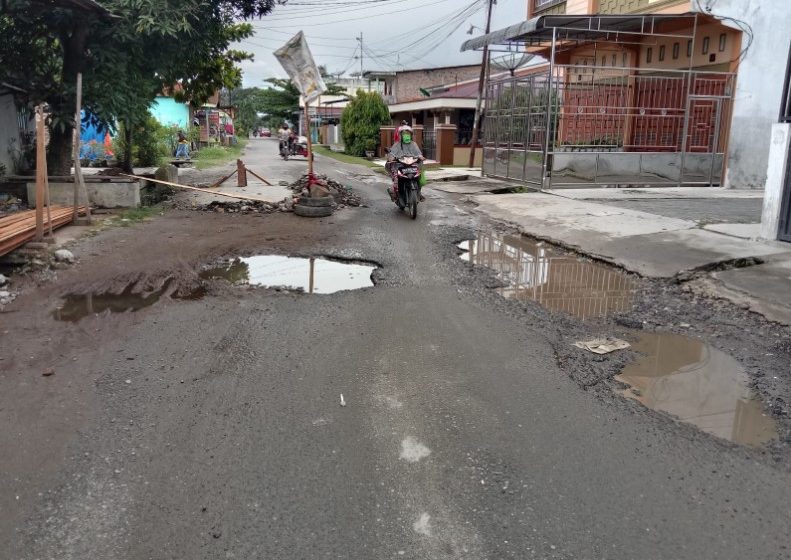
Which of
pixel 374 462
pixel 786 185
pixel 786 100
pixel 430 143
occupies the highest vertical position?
pixel 786 100

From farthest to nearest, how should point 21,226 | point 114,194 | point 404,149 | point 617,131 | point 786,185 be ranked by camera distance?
point 617,131 → point 114,194 → point 404,149 → point 786,185 → point 21,226

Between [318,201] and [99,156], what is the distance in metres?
13.9

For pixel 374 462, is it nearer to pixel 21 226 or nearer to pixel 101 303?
pixel 101 303

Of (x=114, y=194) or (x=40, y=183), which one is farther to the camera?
(x=114, y=194)

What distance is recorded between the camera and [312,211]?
456 inches

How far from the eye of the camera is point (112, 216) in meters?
11.1

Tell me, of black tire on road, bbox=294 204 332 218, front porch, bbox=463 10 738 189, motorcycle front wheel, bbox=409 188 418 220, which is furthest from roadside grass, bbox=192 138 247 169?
motorcycle front wheel, bbox=409 188 418 220

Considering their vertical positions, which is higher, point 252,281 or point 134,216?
point 134,216

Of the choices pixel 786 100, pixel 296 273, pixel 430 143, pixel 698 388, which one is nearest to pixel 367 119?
pixel 430 143

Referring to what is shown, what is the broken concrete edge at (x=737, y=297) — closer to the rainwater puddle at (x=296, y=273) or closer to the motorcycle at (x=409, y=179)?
the rainwater puddle at (x=296, y=273)

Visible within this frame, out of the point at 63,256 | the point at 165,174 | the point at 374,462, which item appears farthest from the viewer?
the point at 165,174

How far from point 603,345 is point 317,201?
7475 mm

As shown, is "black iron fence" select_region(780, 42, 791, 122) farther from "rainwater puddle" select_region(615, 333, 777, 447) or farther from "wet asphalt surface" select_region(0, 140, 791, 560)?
"wet asphalt surface" select_region(0, 140, 791, 560)

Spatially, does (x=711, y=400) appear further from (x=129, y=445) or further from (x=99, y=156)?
(x=99, y=156)
